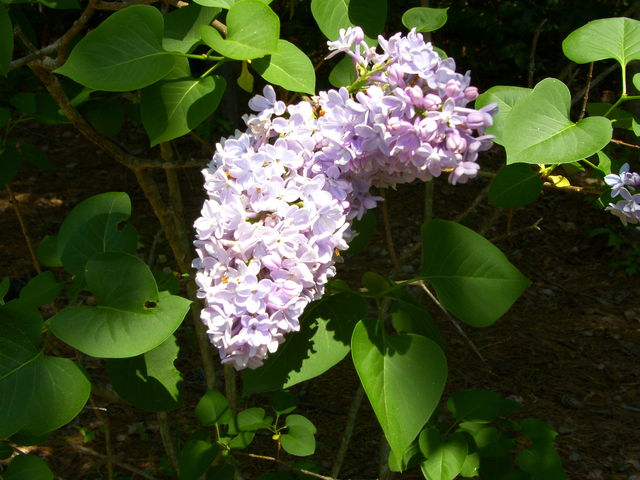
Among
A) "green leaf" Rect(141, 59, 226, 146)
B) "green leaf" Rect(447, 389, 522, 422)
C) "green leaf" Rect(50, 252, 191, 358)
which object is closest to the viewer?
"green leaf" Rect(50, 252, 191, 358)

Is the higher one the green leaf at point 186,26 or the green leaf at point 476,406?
the green leaf at point 186,26

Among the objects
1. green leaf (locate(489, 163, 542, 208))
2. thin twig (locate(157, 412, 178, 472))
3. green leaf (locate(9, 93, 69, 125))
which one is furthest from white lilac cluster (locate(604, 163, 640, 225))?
thin twig (locate(157, 412, 178, 472))

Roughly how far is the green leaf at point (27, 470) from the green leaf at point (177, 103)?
694 millimetres

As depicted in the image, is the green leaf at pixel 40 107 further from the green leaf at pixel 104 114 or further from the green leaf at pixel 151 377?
the green leaf at pixel 151 377

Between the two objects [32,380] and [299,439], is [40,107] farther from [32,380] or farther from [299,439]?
[299,439]

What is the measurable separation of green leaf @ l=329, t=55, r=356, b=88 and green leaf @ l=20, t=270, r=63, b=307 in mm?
625

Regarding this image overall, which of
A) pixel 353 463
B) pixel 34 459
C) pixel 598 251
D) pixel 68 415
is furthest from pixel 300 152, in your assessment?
pixel 598 251

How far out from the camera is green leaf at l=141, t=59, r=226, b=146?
1048 mm

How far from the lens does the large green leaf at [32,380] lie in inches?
38.2

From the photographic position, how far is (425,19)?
3.70 feet

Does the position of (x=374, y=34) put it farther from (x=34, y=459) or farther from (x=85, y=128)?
(x=34, y=459)

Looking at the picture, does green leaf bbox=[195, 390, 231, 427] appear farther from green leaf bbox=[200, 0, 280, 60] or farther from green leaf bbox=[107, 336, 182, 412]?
green leaf bbox=[200, 0, 280, 60]

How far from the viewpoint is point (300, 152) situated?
914mm

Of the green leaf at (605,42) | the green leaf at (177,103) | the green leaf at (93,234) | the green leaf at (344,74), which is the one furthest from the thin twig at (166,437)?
the green leaf at (605,42)
